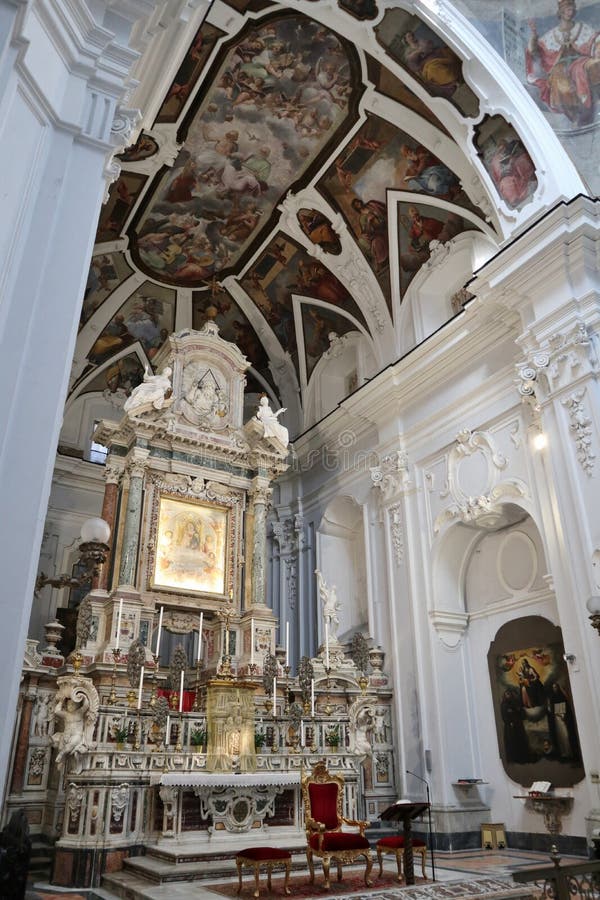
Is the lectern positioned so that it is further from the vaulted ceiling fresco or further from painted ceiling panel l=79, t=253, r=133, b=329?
painted ceiling panel l=79, t=253, r=133, b=329

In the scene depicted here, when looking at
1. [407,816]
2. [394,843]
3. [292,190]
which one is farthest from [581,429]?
[292,190]

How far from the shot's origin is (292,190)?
14.5 m

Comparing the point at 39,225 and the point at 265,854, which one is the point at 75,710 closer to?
the point at 265,854

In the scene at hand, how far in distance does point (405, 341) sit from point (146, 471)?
19.2 ft

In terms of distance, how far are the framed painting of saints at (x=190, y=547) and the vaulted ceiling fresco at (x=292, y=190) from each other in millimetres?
5159

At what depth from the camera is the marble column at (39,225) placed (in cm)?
356

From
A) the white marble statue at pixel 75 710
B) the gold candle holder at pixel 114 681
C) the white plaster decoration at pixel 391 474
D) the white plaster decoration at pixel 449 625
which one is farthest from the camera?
the white plaster decoration at pixel 391 474

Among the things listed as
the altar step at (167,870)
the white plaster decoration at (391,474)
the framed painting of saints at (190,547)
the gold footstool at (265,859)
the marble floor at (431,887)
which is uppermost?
the white plaster decoration at (391,474)

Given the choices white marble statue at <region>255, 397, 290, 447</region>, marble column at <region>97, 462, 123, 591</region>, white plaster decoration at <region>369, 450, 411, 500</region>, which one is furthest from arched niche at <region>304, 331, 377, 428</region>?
marble column at <region>97, 462, 123, 591</region>

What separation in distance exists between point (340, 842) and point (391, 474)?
299 inches

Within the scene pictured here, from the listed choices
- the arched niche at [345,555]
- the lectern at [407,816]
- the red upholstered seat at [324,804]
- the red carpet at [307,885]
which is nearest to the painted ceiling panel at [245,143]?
the arched niche at [345,555]

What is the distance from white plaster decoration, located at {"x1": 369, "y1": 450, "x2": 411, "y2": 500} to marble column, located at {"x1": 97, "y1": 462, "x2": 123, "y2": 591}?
16.0ft

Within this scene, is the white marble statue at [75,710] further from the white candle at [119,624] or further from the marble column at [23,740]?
the white candle at [119,624]

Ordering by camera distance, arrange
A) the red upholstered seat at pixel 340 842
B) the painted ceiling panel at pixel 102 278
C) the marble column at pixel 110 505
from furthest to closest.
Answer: the painted ceiling panel at pixel 102 278, the marble column at pixel 110 505, the red upholstered seat at pixel 340 842
